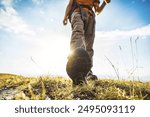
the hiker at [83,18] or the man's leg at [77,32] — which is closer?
the man's leg at [77,32]

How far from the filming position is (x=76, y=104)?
271 cm

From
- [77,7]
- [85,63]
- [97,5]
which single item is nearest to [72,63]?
[85,63]

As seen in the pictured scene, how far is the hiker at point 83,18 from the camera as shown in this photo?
170 inches

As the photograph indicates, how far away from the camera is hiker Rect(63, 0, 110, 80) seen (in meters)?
4.32

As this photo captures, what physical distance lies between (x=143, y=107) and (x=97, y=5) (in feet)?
9.74

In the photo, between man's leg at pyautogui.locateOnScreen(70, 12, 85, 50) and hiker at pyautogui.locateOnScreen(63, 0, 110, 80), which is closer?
man's leg at pyautogui.locateOnScreen(70, 12, 85, 50)

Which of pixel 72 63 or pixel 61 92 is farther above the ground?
pixel 72 63

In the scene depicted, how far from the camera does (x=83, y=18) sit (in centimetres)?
478

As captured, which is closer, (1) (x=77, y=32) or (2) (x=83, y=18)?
(1) (x=77, y=32)

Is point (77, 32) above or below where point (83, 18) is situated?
below

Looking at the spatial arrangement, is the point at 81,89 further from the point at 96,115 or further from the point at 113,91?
the point at 96,115

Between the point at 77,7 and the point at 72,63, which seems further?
the point at 77,7

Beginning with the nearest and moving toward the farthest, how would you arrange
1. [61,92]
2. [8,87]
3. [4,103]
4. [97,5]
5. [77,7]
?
[4,103] < [61,92] < [8,87] < [77,7] < [97,5]

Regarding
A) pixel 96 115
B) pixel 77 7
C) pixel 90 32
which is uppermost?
pixel 77 7
